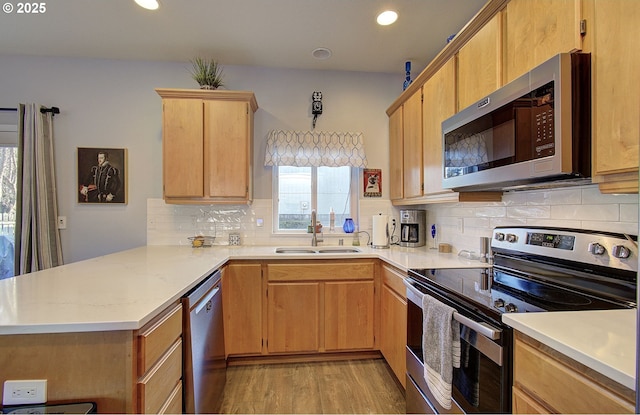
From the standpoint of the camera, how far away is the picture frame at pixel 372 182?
3.05 metres

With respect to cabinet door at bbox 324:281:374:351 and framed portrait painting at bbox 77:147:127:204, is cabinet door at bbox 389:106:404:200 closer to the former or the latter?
cabinet door at bbox 324:281:374:351

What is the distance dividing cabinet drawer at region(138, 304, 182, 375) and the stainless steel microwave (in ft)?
5.14

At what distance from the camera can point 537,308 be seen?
1.01 metres

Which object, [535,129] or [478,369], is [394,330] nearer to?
[478,369]

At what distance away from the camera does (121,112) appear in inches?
111

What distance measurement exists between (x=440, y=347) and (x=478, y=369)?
20 centimetres

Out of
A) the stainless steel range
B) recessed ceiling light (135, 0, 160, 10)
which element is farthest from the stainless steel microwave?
recessed ceiling light (135, 0, 160, 10)

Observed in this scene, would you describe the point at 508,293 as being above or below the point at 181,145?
below

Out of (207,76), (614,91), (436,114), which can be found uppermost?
(207,76)

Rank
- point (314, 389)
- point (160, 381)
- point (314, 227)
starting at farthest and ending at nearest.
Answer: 1. point (314, 227)
2. point (314, 389)
3. point (160, 381)

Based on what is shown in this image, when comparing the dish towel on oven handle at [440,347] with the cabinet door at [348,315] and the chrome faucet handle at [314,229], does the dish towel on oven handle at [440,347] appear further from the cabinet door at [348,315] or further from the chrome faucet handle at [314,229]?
the chrome faucet handle at [314,229]

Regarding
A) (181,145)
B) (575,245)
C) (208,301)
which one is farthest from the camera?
(181,145)

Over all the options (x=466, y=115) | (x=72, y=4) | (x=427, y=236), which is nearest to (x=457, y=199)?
(x=466, y=115)

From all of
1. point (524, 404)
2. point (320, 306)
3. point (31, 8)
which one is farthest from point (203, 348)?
point (31, 8)
